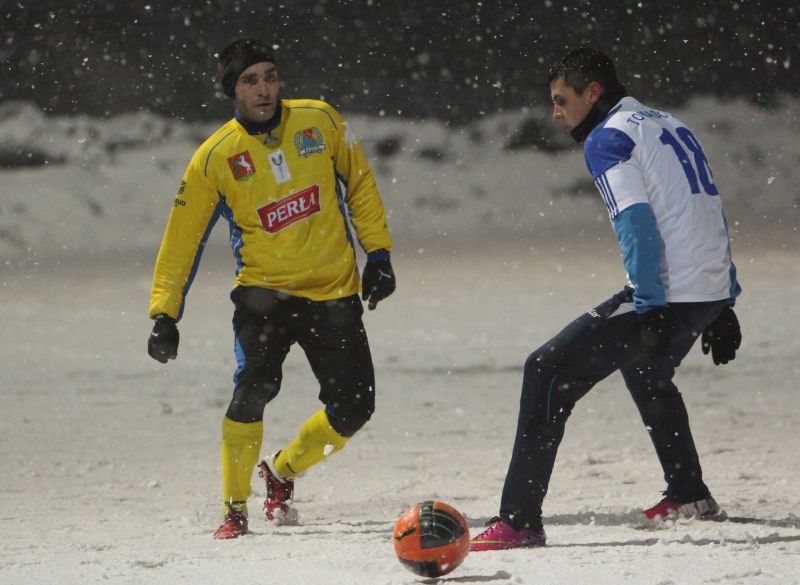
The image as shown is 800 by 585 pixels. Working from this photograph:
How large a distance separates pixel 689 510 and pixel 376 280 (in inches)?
67.0

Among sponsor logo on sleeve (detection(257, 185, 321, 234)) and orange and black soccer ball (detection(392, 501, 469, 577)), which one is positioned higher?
sponsor logo on sleeve (detection(257, 185, 321, 234))

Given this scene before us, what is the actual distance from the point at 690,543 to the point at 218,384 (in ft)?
22.1

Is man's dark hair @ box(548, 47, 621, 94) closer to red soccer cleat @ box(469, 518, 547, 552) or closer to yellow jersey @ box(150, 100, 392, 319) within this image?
yellow jersey @ box(150, 100, 392, 319)

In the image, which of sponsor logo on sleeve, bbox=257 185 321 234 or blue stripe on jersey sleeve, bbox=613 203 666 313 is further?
sponsor logo on sleeve, bbox=257 185 321 234

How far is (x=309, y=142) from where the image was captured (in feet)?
17.7

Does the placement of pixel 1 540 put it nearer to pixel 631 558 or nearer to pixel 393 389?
pixel 631 558

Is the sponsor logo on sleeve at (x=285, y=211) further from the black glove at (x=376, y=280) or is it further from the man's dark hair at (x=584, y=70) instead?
the man's dark hair at (x=584, y=70)

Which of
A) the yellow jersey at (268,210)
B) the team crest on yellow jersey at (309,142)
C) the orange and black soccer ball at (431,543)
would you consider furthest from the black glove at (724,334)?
the team crest on yellow jersey at (309,142)

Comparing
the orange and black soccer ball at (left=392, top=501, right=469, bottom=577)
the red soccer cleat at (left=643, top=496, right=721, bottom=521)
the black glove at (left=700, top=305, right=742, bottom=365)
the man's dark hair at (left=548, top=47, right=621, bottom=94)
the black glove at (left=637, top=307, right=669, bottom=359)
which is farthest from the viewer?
the red soccer cleat at (left=643, top=496, right=721, bottom=521)

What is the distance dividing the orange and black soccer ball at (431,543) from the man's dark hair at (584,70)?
167cm

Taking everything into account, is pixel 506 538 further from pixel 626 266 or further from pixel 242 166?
pixel 242 166

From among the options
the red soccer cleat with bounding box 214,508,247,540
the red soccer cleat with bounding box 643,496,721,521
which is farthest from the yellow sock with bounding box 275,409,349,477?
the red soccer cleat with bounding box 643,496,721,521

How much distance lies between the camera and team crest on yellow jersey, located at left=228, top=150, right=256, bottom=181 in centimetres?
529

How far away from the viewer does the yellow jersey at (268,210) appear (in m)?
5.30
